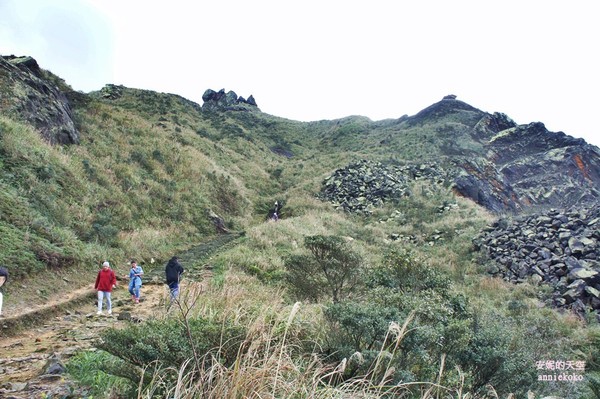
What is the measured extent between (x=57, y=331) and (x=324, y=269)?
560cm

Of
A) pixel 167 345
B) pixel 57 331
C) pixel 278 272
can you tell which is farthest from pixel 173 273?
pixel 167 345

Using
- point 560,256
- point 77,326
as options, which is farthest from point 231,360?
point 560,256

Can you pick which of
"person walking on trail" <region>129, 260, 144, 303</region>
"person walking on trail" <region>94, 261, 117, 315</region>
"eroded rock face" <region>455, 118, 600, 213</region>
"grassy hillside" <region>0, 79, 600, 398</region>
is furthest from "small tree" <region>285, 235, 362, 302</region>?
"eroded rock face" <region>455, 118, 600, 213</region>

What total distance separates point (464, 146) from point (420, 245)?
2751 cm

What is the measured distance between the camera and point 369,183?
30.4m

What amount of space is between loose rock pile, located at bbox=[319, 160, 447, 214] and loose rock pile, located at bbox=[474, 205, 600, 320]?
402 inches

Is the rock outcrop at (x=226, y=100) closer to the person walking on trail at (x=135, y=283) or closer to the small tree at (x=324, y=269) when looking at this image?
the person walking on trail at (x=135, y=283)

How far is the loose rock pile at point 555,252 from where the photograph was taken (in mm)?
11079

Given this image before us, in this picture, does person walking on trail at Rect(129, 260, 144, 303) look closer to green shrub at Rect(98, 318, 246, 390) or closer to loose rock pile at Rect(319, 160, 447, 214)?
green shrub at Rect(98, 318, 246, 390)

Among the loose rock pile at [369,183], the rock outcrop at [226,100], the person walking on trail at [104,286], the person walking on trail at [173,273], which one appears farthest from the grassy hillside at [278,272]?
the rock outcrop at [226,100]

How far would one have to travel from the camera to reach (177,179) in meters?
22.3

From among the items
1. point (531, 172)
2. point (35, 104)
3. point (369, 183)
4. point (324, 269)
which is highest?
point (35, 104)

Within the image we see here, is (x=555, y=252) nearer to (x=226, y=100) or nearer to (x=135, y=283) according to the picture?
(x=135, y=283)

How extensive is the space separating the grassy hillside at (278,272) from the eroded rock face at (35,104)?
1146mm
